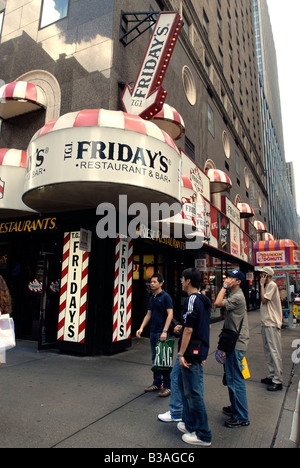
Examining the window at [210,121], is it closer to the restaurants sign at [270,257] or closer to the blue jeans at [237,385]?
the restaurants sign at [270,257]

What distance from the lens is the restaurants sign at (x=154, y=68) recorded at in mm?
7727

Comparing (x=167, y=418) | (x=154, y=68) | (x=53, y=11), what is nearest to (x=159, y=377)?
(x=167, y=418)

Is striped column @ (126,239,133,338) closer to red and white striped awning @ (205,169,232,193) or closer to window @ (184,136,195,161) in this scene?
window @ (184,136,195,161)

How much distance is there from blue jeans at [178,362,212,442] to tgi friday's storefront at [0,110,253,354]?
3.56 m

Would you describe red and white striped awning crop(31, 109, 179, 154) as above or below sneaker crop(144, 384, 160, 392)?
above

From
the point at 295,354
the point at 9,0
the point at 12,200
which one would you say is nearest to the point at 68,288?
the point at 12,200

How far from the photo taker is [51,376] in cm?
545

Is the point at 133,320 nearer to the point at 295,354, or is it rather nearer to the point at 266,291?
the point at 266,291

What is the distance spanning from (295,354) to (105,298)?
4.36m

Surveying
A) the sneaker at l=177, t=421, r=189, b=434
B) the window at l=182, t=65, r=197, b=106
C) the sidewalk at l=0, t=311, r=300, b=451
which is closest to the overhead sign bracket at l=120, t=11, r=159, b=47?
the window at l=182, t=65, r=197, b=106

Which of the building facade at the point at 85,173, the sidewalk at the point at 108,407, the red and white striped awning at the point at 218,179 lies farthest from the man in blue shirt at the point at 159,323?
the red and white striped awning at the point at 218,179

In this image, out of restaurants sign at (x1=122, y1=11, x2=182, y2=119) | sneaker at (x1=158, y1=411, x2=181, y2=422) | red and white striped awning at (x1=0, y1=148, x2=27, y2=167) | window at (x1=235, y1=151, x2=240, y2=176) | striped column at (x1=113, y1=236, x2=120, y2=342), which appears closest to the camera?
sneaker at (x1=158, y1=411, x2=181, y2=422)

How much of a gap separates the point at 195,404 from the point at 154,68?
7.81 m

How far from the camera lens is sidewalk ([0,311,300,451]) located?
3.19 metres
